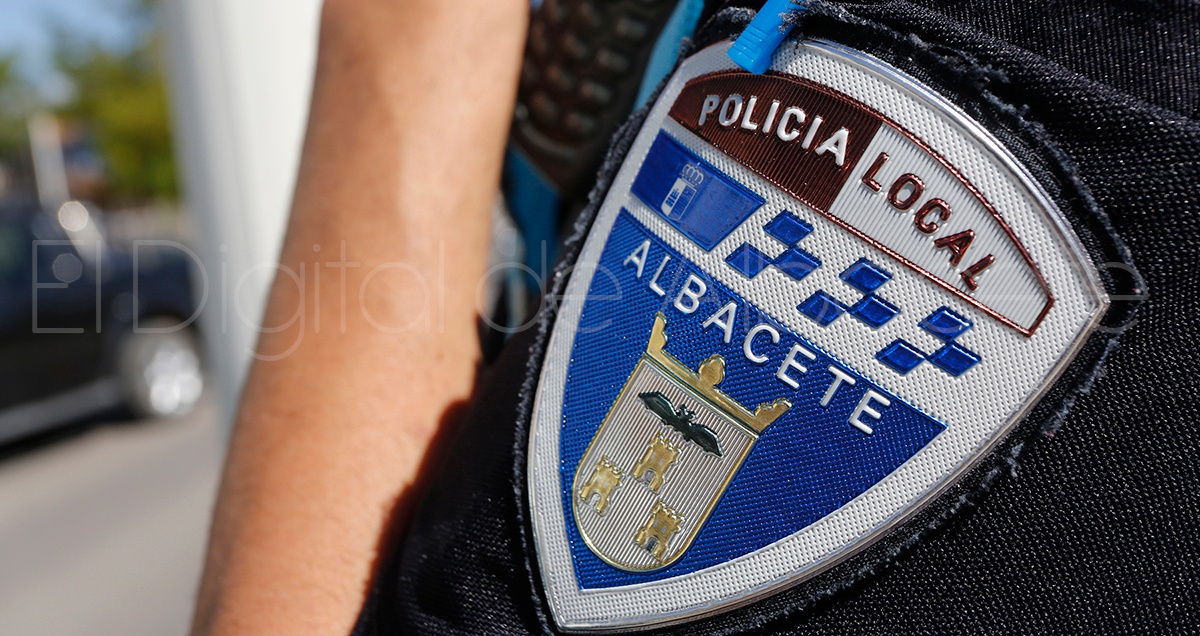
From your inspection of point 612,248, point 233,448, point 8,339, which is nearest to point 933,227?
point 612,248

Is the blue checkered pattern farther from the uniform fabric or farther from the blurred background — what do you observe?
the blurred background

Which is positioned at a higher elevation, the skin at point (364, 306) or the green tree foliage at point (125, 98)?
the skin at point (364, 306)

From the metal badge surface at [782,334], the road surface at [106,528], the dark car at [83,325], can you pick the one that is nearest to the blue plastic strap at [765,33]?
the metal badge surface at [782,334]

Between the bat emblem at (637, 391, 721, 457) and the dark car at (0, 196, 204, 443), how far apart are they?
416cm

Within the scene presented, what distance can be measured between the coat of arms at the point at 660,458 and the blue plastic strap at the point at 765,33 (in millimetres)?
166

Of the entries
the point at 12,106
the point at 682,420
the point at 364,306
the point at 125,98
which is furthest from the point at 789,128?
the point at 12,106

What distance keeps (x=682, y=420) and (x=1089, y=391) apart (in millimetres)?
222

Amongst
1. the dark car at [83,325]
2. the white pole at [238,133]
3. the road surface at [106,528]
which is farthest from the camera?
the dark car at [83,325]

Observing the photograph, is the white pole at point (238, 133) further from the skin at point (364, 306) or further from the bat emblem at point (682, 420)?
the bat emblem at point (682, 420)

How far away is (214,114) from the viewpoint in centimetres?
122

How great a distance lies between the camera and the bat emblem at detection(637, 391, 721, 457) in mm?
516

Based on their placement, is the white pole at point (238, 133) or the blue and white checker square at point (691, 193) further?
the white pole at point (238, 133)

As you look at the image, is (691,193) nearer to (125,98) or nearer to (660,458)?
(660,458)

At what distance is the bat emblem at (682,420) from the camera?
0.52 m
